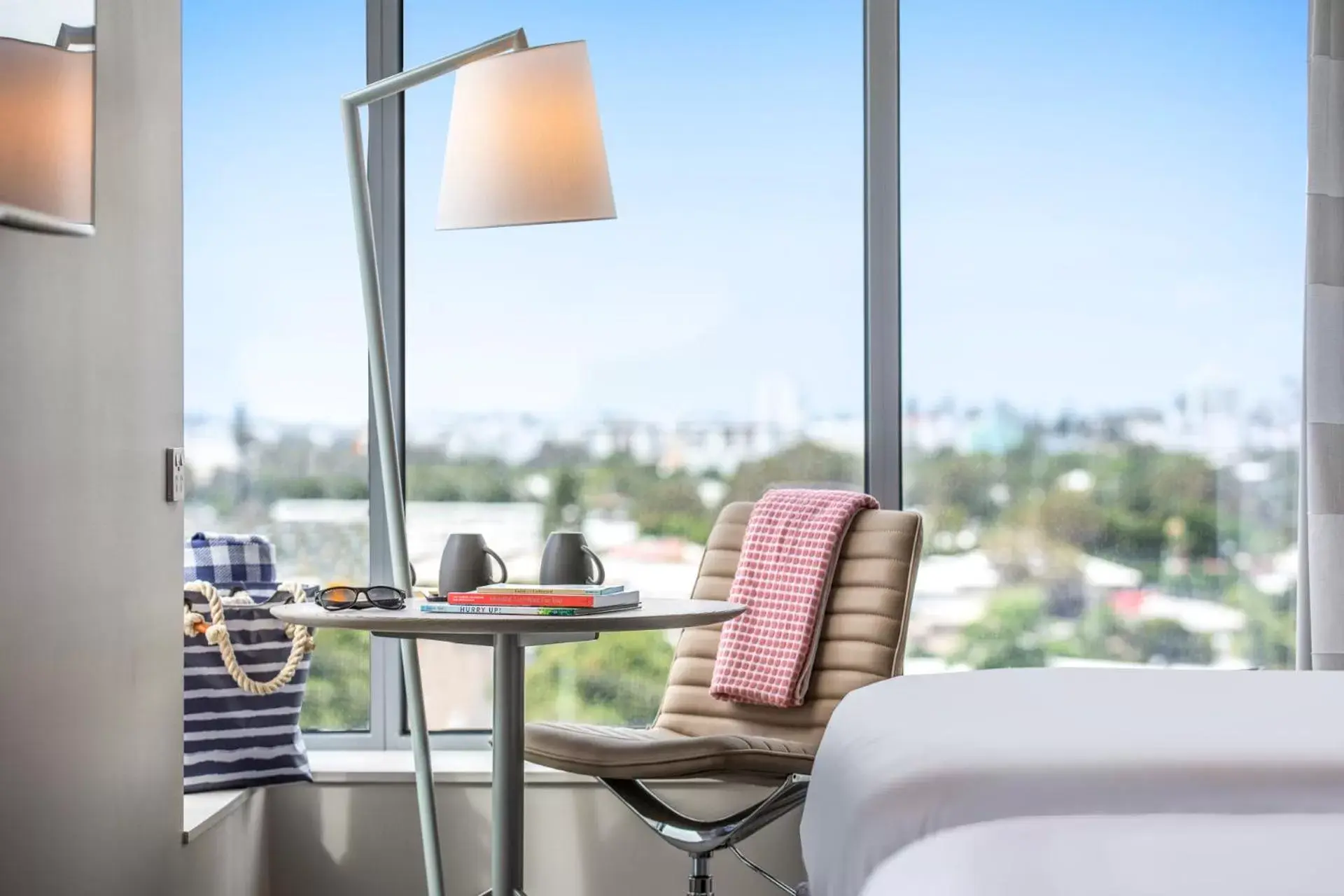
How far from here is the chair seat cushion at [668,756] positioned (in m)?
2.38

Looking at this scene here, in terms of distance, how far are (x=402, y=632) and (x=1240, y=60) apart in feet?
7.86

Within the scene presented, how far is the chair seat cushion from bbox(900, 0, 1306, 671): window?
0.88 m

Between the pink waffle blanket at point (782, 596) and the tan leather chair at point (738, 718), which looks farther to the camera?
the pink waffle blanket at point (782, 596)

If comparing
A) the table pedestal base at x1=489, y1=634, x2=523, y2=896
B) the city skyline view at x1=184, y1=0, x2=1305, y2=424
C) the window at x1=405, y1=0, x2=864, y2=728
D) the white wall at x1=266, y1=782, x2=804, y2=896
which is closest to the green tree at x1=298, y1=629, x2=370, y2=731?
the window at x1=405, y1=0, x2=864, y2=728

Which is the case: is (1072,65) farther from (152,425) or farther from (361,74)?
(152,425)

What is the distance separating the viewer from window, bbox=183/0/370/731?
324cm

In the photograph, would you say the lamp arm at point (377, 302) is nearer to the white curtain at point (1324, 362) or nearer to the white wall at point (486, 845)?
the white wall at point (486, 845)

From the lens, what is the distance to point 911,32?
3246mm

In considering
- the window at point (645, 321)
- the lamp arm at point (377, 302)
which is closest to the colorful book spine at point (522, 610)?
the lamp arm at point (377, 302)

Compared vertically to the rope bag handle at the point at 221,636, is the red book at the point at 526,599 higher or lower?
higher

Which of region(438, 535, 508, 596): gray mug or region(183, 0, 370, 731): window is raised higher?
region(183, 0, 370, 731): window

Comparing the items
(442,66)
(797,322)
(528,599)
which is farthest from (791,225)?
(528,599)

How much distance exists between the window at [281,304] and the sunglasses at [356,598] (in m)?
1.10

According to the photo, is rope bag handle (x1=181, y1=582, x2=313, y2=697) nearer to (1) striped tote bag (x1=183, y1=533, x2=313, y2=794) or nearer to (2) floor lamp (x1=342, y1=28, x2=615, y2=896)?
(1) striped tote bag (x1=183, y1=533, x2=313, y2=794)
